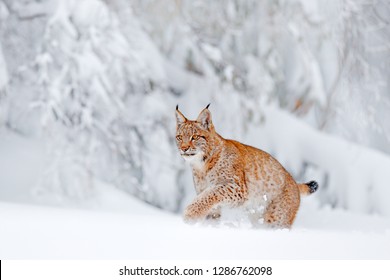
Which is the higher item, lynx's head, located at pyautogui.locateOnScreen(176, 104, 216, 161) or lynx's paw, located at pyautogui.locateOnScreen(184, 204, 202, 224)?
lynx's head, located at pyautogui.locateOnScreen(176, 104, 216, 161)

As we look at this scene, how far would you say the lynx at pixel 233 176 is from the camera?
245 inches

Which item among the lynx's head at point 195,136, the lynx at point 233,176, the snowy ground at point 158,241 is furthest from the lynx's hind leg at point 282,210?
the lynx's head at point 195,136

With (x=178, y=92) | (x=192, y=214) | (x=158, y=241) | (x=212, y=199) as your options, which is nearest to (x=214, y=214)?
(x=212, y=199)

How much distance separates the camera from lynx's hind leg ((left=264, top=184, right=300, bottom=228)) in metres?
6.38

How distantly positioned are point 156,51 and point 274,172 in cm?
350

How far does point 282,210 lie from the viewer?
6.39 m

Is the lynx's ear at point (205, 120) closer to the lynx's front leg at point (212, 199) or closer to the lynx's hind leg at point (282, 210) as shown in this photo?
the lynx's front leg at point (212, 199)

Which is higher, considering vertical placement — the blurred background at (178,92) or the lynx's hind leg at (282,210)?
the blurred background at (178,92)

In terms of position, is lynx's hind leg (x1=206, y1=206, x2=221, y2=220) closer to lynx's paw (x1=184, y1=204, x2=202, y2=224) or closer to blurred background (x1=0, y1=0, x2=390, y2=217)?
lynx's paw (x1=184, y1=204, x2=202, y2=224)

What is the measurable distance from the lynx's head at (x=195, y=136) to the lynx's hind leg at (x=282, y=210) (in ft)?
1.80

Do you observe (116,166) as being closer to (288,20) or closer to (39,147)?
(39,147)

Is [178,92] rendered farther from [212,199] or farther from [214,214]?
[212,199]

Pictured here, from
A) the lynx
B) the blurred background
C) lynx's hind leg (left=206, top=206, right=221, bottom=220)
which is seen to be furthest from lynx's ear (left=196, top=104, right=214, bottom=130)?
the blurred background

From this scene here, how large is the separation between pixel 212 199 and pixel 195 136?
0.42 m
